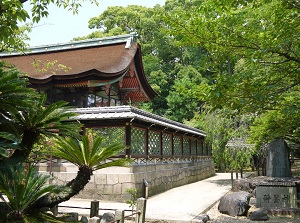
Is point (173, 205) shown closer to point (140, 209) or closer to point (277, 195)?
point (277, 195)

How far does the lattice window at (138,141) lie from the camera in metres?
13.6

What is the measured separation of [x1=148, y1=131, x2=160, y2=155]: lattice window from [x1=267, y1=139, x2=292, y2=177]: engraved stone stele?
17.9ft

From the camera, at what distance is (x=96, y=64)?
18250 mm

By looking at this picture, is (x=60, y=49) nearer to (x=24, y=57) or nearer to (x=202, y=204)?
(x=24, y=57)

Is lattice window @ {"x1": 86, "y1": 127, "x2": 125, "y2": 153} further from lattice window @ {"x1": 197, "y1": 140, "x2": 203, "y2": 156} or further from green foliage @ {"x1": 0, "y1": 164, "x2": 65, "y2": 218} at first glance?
lattice window @ {"x1": 197, "y1": 140, "x2": 203, "y2": 156}

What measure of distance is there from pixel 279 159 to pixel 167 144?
21.9ft

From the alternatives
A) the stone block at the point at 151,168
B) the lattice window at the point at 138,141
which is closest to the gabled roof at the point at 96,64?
the lattice window at the point at 138,141

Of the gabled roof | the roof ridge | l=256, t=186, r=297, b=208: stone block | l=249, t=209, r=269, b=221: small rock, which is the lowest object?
l=249, t=209, r=269, b=221: small rock

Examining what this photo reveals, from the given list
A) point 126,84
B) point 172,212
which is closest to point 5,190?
point 172,212

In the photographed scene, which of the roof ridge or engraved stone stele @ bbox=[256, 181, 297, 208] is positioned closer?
engraved stone stele @ bbox=[256, 181, 297, 208]

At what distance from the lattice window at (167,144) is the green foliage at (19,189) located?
44.2ft

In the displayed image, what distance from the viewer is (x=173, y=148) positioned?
60.3ft

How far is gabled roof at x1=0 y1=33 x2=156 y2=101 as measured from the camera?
619 inches

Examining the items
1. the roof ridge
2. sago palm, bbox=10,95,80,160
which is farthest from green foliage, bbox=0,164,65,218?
the roof ridge
